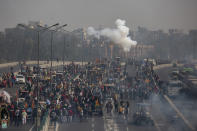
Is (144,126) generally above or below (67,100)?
below

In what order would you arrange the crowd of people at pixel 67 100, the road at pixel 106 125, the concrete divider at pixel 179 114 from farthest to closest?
1. the crowd of people at pixel 67 100
2. the road at pixel 106 125
3. the concrete divider at pixel 179 114

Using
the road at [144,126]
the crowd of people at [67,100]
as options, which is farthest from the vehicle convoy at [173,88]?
the road at [144,126]

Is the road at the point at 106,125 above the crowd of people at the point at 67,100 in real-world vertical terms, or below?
below

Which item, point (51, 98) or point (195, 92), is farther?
point (195, 92)

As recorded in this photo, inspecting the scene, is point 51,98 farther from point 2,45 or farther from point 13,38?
point 13,38

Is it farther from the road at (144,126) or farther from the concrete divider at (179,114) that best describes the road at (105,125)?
the concrete divider at (179,114)

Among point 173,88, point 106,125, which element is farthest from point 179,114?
point 173,88

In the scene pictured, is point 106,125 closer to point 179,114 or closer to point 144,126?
point 144,126

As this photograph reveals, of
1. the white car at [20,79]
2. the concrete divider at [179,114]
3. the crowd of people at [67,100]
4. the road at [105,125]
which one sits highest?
the white car at [20,79]

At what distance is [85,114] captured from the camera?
124 ft

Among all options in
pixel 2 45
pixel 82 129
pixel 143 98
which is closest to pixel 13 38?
pixel 2 45

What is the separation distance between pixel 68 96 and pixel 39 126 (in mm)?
8811

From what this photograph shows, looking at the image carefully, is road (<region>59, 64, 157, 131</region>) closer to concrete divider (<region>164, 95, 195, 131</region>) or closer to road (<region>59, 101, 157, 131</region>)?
road (<region>59, 101, 157, 131</region>)

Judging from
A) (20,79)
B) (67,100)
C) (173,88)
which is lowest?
(67,100)
